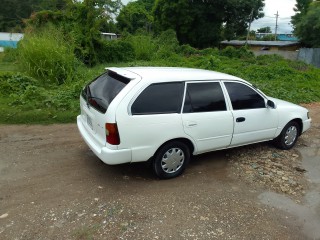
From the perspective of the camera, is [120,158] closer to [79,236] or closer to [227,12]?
[79,236]

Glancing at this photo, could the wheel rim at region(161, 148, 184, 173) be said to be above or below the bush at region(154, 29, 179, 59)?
below

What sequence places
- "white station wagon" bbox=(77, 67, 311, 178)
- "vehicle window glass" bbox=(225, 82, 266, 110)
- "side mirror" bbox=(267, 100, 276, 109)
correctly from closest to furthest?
"white station wagon" bbox=(77, 67, 311, 178) → "vehicle window glass" bbox=(225, 82, 266, 110) → "side mirror" bbox=(267, 100, 276, 109)

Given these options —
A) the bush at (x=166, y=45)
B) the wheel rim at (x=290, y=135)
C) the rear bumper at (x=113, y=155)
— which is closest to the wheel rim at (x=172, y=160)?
the rear bumper at (x=113, y=155)

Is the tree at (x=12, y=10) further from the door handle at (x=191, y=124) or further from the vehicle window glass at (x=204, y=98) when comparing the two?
the door handle at (x=191, y=124)

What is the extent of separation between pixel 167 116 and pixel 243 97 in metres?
1.58

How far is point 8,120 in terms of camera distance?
6.75m

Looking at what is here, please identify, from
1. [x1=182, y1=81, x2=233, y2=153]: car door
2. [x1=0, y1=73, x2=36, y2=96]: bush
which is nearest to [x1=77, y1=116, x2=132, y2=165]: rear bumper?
[x1=182, y1=81, x2=233, y2=153]: car door

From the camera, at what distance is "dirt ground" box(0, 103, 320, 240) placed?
11.2ft

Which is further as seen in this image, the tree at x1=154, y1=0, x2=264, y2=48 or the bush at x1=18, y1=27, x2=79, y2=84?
the tree at x1=154, y1=0, x2=264, y2=48

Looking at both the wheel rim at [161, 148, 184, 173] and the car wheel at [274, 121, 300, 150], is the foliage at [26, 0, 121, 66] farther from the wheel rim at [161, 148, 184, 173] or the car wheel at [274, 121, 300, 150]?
the wheel rim at [161, 148, 184, 173]

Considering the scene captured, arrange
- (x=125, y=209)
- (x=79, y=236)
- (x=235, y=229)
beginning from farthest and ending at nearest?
(x=125, y=209) < (x=235, y=229) < (x=79, y=236)

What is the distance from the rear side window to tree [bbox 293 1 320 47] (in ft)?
89.4

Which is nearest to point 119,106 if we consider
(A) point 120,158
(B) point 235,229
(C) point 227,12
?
(A) point 120,158

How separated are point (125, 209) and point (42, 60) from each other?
7.54 meters
